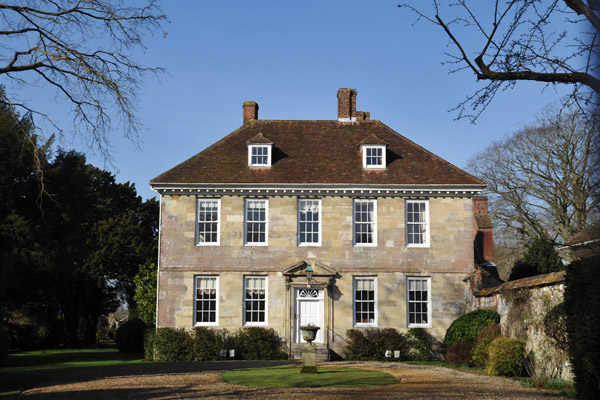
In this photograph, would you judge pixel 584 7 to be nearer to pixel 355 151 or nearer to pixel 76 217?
pixel 355 151

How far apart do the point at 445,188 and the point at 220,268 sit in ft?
32.7

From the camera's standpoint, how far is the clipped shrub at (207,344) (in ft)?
79.7

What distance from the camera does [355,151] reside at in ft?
91.5

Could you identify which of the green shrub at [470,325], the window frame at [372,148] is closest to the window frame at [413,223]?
the window frame at [372,148]

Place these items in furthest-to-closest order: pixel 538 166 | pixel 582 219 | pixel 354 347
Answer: pixel 538 166 → pixel 582 219 → pixel 354 347

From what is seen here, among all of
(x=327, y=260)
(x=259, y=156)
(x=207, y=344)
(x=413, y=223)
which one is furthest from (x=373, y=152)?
(x=207, y=344)

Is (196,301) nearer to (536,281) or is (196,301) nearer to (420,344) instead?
(420,344)

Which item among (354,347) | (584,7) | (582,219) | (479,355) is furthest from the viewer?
(582,219)

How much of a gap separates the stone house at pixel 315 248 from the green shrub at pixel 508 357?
7.27 metres

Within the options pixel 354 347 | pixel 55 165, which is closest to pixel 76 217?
pixel 55 165

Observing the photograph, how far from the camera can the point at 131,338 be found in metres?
32.5

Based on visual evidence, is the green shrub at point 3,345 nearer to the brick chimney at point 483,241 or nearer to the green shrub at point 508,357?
the green shrub at point 508,357

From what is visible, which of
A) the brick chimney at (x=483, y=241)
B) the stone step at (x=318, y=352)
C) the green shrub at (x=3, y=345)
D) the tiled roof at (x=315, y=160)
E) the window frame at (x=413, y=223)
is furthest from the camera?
the brick chimney at (x=483, y=241)

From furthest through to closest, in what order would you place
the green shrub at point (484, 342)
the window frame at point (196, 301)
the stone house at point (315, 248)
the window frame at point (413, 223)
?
1. the window frame at point (413, 223)
2. the stone house at point (315, 248)
3. the window frame at point (196, 301)
4. the green shrub at point (484, 342)
